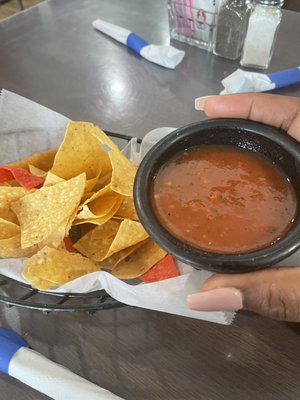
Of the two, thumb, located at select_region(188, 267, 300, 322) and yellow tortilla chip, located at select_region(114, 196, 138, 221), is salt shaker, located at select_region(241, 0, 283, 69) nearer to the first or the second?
yellow tortilla chip, located at select_region(114, 196, 138, 221)

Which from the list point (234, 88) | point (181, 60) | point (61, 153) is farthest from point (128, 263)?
point (181, 60)

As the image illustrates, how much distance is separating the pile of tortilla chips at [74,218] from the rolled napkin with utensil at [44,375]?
0.41 feet

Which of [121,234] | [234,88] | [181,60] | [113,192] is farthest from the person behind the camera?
[181,60]

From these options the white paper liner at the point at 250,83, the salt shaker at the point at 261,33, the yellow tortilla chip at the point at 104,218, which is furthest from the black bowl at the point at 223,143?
the salt shaker at the point at 261,33

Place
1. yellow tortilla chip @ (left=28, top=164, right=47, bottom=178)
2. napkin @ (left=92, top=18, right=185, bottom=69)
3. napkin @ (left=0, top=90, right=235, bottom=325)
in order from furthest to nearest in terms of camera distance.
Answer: napkin @ (left=92, top=18, right=185, bottom=69) → yellow tortilla chip @ (left=28, top=164, right=47, bottom=178) → napkin @ (left=0, top=90, right=235, bottom=325)

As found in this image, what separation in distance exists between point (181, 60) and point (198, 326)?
40.6 inches

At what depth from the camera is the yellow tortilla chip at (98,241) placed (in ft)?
2.96

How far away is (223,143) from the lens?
87 centimetres

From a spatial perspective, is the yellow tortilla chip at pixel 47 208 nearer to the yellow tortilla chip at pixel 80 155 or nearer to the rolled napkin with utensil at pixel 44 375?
the yellow tortilla chip at pixel 80 155

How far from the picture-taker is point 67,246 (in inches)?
36.3

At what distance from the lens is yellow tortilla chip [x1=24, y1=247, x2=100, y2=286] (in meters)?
0.80

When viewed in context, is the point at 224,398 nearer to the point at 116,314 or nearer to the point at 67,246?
the point at 116,314

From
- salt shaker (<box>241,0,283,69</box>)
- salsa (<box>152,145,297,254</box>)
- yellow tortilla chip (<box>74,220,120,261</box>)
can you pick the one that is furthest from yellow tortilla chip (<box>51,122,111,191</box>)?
salt shaker (<box>241,0,283,69</box>)

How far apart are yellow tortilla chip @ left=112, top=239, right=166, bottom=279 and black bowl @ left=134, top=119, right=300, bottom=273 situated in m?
0.15
